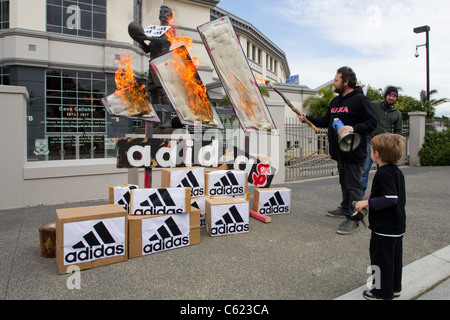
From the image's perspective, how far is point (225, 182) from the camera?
521 cm

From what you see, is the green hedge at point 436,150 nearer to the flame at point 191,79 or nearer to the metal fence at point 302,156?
the metal fence at point 302,156

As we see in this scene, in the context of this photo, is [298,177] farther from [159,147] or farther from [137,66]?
[137,66]

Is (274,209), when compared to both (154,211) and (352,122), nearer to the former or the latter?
(352,122)

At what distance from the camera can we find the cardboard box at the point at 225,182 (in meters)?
5.13

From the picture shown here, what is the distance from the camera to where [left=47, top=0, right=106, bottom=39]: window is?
16875mm

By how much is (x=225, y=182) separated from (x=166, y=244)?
1.60 metres

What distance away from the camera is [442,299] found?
284 cm

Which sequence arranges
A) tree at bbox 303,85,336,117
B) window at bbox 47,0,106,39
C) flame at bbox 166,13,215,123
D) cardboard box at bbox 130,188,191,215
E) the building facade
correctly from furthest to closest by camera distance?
1. tree at bbox 303,85,336,117
2. window at bbox 47,0,106,39
3. the building facade
4. flame at bbox 166,13,215,123
5. cardboard box at bbox 130,188,191,215

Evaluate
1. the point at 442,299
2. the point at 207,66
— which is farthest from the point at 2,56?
the point at 442,299

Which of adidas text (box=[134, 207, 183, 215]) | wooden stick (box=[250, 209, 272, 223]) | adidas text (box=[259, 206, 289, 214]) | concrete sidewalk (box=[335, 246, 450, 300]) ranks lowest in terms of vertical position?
concrete sidewalk (box=[335, 246, 450, 300])

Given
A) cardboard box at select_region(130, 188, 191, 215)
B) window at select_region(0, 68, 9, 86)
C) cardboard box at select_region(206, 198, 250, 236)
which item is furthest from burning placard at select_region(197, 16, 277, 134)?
window at select_region(0, 68, 9, 86)

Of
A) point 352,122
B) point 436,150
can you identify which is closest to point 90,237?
point 352,122

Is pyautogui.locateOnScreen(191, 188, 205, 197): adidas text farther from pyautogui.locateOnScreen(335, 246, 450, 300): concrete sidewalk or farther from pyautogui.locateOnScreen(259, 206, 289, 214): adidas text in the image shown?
pyautogui.locateOnScreen(335, 246, 450, 300): concrete sidewalk

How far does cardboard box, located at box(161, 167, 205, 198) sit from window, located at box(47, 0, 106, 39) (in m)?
16.1
